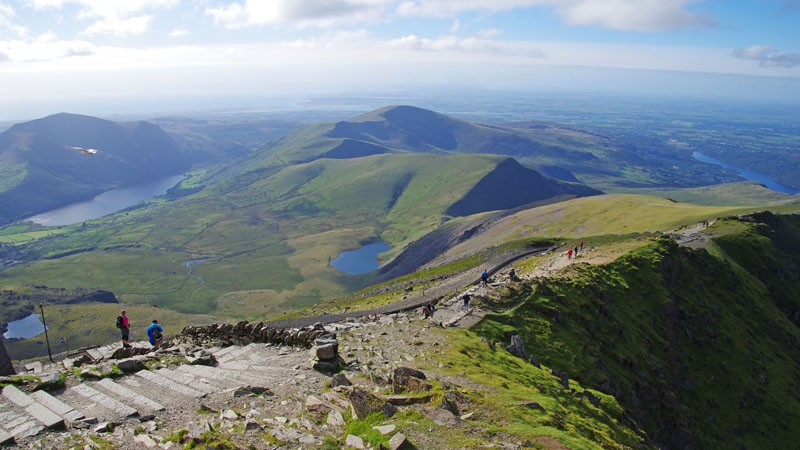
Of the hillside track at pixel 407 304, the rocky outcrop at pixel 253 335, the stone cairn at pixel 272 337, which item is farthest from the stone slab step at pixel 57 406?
the hillside track at pixel 407 304

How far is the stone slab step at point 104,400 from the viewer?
19.7m

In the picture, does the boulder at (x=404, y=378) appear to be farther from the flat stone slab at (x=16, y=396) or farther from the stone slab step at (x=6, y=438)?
the flat stone slab at (x=16, y=396)

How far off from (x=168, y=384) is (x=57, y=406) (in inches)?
176

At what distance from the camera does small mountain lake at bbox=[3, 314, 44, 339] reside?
546 feet

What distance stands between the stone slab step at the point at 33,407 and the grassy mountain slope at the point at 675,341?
28.4 m

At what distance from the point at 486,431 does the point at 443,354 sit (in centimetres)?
1144

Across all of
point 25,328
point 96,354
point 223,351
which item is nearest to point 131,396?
point 223,351

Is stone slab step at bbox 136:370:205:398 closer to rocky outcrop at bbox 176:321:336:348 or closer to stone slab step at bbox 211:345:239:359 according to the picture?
stone slab step at bbox 211:345:239:359

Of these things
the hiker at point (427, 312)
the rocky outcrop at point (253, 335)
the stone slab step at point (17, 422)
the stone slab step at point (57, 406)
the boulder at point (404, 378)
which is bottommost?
the hiker at point (427, 312)

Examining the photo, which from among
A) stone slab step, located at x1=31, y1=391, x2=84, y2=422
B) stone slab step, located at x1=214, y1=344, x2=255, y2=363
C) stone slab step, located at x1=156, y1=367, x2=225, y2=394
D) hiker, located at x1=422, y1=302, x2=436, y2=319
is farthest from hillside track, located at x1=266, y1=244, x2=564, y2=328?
stone slab step, located at x1=31, y1=391, x2=84, y2=422

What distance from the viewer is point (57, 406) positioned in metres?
19.7

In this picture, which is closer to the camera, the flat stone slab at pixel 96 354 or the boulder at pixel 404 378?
the boulder at pixel 404 378

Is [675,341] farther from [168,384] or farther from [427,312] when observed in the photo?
[168,384]

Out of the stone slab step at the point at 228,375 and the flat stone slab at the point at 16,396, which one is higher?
the flat stone slab at the point at 16,396
